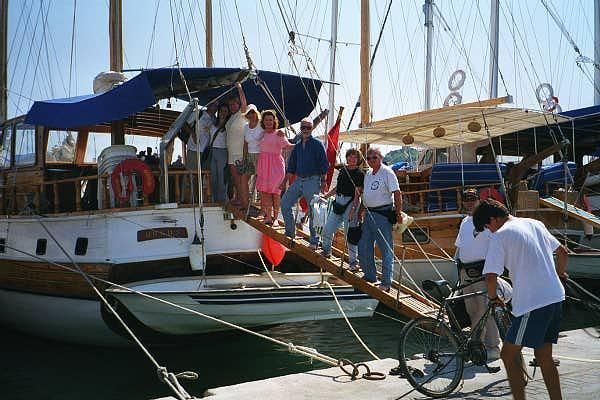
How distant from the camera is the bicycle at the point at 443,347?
5672 millimetres

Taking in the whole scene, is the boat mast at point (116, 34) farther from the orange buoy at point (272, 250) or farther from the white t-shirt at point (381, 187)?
the white t-shirt at point (381, 187)

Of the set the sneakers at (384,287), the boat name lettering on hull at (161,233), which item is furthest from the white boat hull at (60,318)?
the sneakers at (384,287)

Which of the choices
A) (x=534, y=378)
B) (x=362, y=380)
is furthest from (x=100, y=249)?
(x=534, y=378)

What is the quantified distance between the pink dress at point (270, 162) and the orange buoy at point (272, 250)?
1220mm

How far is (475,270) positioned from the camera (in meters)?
6.84

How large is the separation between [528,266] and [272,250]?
19.6 feet

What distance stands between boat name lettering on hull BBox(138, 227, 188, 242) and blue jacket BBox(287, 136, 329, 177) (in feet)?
7.25

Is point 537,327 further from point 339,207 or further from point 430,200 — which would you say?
point 430,200

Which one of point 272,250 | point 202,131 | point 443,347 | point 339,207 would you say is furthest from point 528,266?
point 202,131

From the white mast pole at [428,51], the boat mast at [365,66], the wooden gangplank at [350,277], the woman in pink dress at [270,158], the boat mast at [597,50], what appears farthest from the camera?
the white mast pole at [428,51]

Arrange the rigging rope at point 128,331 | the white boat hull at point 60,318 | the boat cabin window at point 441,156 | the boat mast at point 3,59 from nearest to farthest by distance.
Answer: the rigging rope at point 128,331
the white boat hull at point 60,318
the boat mast at point 3,59
the boat cabin window at point 441,156

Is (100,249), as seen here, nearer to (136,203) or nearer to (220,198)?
(136,203)

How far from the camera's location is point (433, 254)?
15539 mm

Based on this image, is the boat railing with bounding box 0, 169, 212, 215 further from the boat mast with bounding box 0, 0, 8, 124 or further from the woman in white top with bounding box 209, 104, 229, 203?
the boat mast with bounding box 0, 0, 8, 124
